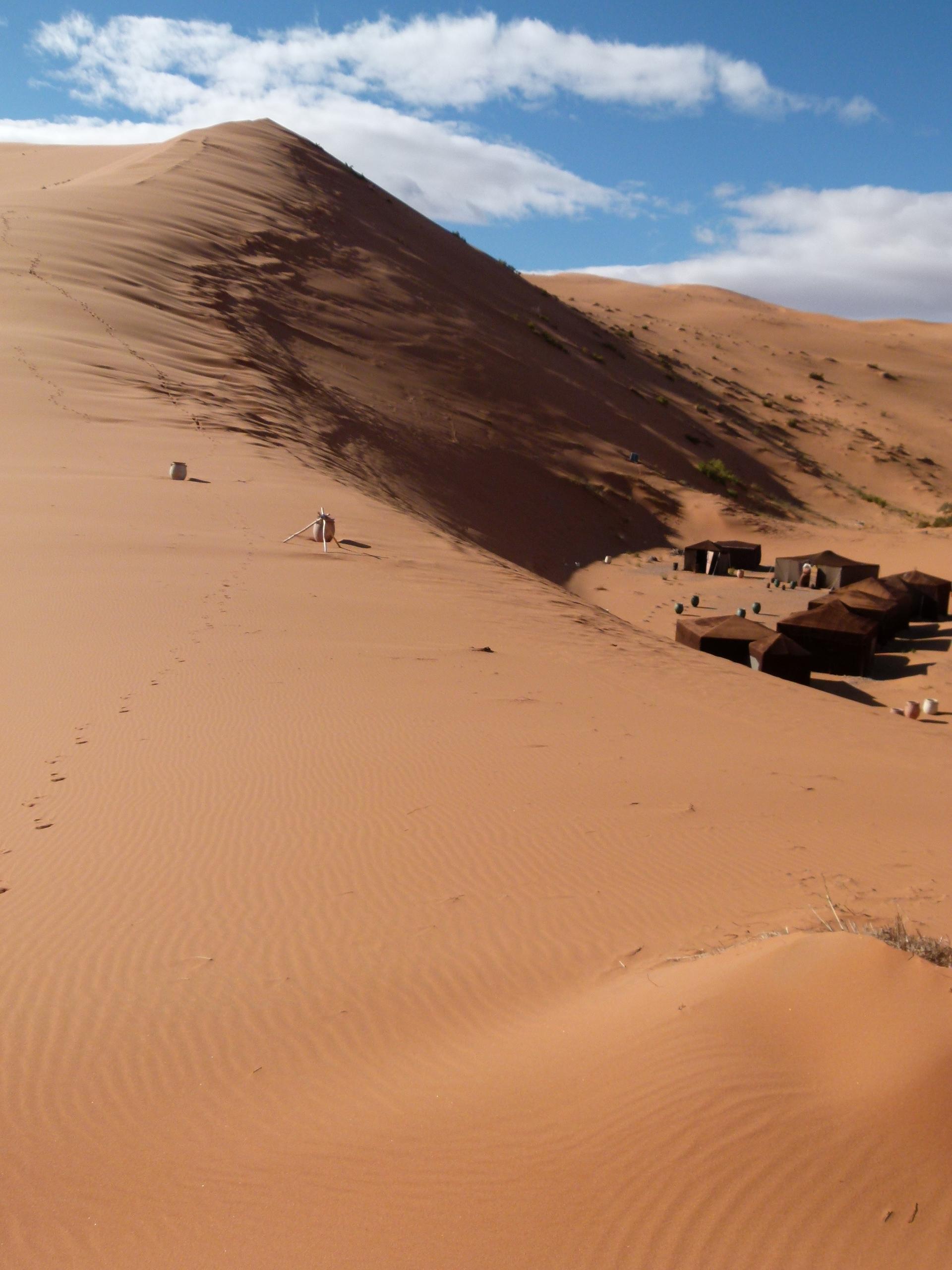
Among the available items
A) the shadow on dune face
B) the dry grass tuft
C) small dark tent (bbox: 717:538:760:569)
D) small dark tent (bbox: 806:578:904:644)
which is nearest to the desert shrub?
the shadow on dune face

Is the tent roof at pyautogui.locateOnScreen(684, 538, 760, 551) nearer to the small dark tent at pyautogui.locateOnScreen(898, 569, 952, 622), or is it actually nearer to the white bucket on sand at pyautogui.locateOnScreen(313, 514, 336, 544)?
the small dark tent at pyautogui.locateOnScreen(898, 569, 952, 622)

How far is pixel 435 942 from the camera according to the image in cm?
451

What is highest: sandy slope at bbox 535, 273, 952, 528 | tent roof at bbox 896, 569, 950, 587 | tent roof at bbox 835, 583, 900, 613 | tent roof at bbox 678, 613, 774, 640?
sandy slope at bbox 535, 273, 952, 528

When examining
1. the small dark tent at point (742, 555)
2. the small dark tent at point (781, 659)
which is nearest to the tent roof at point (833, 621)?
the small dark tent at point (781, 659)

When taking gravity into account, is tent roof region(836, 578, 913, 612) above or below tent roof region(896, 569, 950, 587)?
below

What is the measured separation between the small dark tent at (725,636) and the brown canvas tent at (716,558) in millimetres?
12062

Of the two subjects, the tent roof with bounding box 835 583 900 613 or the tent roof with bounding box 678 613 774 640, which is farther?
the tent roof with bounding box 835 583 900 613

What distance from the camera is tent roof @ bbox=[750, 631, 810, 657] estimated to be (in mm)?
16359

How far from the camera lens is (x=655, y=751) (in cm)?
777

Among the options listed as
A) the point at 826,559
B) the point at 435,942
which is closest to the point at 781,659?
the point at 826,559

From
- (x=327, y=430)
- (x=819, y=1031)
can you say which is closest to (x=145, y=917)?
(x=819, y=1031)

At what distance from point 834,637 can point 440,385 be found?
19511 millimetres

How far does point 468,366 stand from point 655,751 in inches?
1196

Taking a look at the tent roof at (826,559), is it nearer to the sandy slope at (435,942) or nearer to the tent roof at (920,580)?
the tent roof at (920,580)
